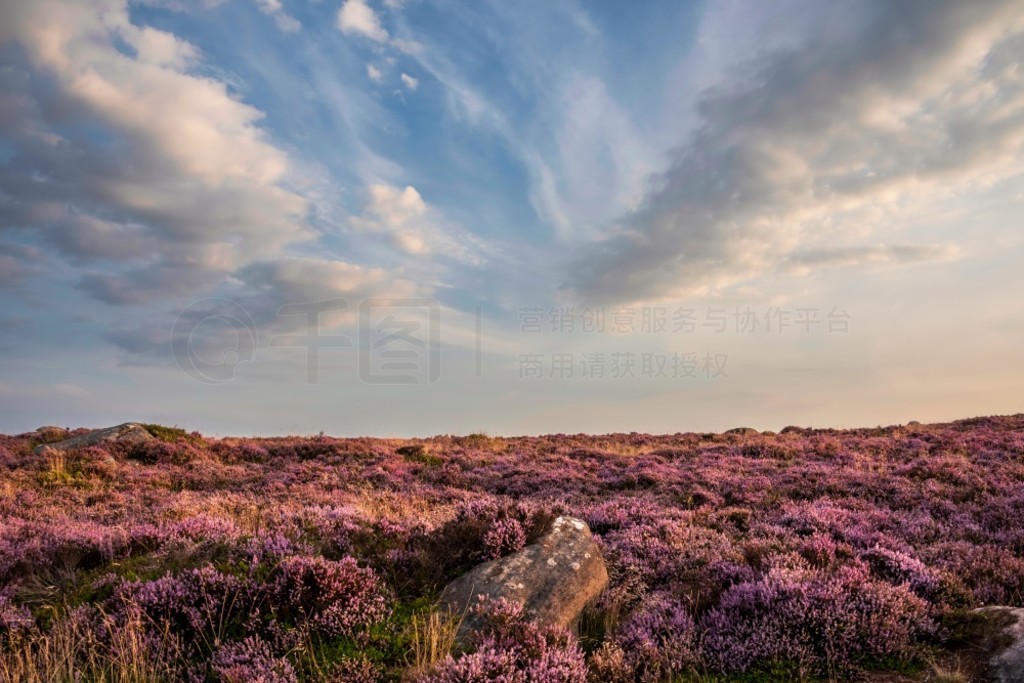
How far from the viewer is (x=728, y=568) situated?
8.16m

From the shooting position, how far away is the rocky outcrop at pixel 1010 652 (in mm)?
5527

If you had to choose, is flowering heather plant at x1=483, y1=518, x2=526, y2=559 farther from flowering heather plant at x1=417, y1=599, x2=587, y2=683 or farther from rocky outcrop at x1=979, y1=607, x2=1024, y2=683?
rocky outcrop at x1=979, y1=607, x2=1024, y2=683

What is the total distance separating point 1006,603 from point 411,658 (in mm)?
7784

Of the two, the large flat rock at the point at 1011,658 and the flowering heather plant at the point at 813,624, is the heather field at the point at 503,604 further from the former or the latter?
the large flat rock at the point at 1011,658

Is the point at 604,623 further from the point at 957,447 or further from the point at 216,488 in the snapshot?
the point at 957,447

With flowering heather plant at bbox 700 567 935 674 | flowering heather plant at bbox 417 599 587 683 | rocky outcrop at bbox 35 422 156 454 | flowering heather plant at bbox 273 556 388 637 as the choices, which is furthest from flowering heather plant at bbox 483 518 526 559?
rocky outcrop at bbox 35 422 156 454

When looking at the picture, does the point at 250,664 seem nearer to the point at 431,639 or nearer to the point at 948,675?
the point at 431,639

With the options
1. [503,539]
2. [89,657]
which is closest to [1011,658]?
[503,539]

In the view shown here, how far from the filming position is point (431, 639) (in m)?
5.37

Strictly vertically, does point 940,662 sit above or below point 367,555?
below

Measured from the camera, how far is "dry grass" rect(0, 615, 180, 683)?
16.7 feet

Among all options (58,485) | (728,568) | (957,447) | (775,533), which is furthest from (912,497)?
(58,485)

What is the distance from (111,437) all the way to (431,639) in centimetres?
2574

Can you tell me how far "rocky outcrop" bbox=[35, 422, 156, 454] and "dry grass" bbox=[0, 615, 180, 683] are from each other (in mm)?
21735
